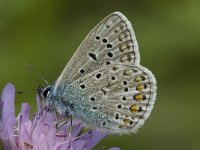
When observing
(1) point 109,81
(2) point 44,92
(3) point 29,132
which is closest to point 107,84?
(1) point 109,81

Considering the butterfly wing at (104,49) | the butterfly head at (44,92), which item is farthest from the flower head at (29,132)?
the butterfly wing at (104,49)

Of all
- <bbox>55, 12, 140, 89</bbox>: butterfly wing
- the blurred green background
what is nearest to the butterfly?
<bbox>55, 12, 140, 89</bbox>: butterfly wing

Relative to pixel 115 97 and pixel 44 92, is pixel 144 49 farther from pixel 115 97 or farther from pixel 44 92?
pixel 44 92

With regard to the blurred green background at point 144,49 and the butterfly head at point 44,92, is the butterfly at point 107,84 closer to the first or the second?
the butterfly head at point 44,92

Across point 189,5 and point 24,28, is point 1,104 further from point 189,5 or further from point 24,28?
point 189,5

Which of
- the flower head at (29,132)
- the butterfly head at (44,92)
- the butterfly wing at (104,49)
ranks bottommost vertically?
the flower head at (29,132)

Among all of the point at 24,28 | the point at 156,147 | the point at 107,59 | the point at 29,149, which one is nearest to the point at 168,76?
the point at 156,147
